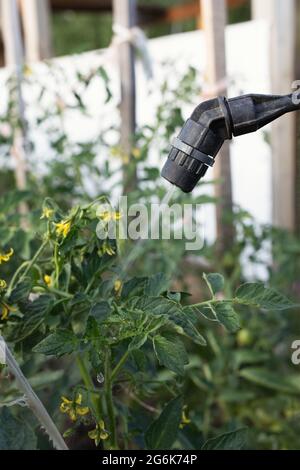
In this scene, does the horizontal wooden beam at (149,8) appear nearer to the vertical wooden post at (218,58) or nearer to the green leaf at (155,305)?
the vertical wooden post at (218,58)

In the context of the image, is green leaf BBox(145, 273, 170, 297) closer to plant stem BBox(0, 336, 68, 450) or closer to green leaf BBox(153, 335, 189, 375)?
green leaf BBox(153, 335, 189, 375)

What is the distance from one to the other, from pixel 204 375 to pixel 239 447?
3.18 feet

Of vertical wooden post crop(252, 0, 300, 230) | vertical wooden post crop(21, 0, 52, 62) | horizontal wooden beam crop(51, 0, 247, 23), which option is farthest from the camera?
horizontal wooden beam crop(51, 0, 247, 23)

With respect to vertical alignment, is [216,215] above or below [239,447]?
above

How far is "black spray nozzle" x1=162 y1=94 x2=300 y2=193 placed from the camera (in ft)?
2.48

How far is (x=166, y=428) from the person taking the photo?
892mm

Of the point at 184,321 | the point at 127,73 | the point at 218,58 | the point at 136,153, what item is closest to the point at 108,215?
the point at 184,321

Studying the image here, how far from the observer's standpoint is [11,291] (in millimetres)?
872

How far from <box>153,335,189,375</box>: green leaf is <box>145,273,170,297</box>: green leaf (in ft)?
0.25

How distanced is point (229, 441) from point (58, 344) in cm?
26

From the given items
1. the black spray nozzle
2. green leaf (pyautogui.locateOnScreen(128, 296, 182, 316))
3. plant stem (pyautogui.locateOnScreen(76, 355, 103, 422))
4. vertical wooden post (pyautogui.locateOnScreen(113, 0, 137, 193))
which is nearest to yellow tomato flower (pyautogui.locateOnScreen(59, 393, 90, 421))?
plant stem (pyautogui.locateOnScreen(76, 355, 103, 422))

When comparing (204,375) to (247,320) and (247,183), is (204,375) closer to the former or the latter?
(247,320)

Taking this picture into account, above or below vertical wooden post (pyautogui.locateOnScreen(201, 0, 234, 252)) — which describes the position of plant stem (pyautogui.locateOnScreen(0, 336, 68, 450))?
below
